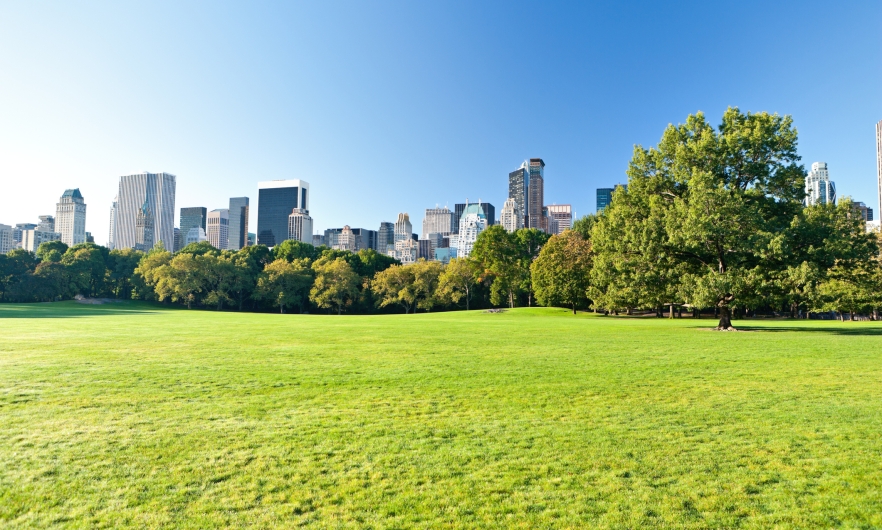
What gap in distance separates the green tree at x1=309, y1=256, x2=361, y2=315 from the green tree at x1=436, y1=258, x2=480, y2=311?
14.3m

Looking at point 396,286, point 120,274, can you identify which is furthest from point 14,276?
point 396,286

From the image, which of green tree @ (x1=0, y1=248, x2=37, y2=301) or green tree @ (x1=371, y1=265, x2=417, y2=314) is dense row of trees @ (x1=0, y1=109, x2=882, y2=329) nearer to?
green tree @ (x1=371, y1=265, x2=417, y2=314)

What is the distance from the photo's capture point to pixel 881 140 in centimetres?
19088

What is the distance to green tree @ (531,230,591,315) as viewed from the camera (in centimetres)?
6153

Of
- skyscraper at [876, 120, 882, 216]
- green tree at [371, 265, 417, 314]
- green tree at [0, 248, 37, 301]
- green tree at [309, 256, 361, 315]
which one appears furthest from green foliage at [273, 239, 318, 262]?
skyscraper at [876, 120, 882, 216]

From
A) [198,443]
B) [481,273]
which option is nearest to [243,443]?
[198,443]

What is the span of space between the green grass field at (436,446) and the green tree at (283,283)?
2800 inches

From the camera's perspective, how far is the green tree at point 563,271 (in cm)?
6153

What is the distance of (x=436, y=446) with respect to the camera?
703cm

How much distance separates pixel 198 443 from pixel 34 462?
176cm

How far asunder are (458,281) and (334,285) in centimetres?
1942

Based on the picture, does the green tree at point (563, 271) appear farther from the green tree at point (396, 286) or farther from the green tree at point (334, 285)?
the green tree at point (334, 285)

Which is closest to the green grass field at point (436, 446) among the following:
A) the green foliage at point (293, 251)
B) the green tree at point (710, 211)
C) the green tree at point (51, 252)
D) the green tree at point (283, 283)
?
the green tree at point (710, 211)

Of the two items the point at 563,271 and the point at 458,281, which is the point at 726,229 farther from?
the point at 458,281
